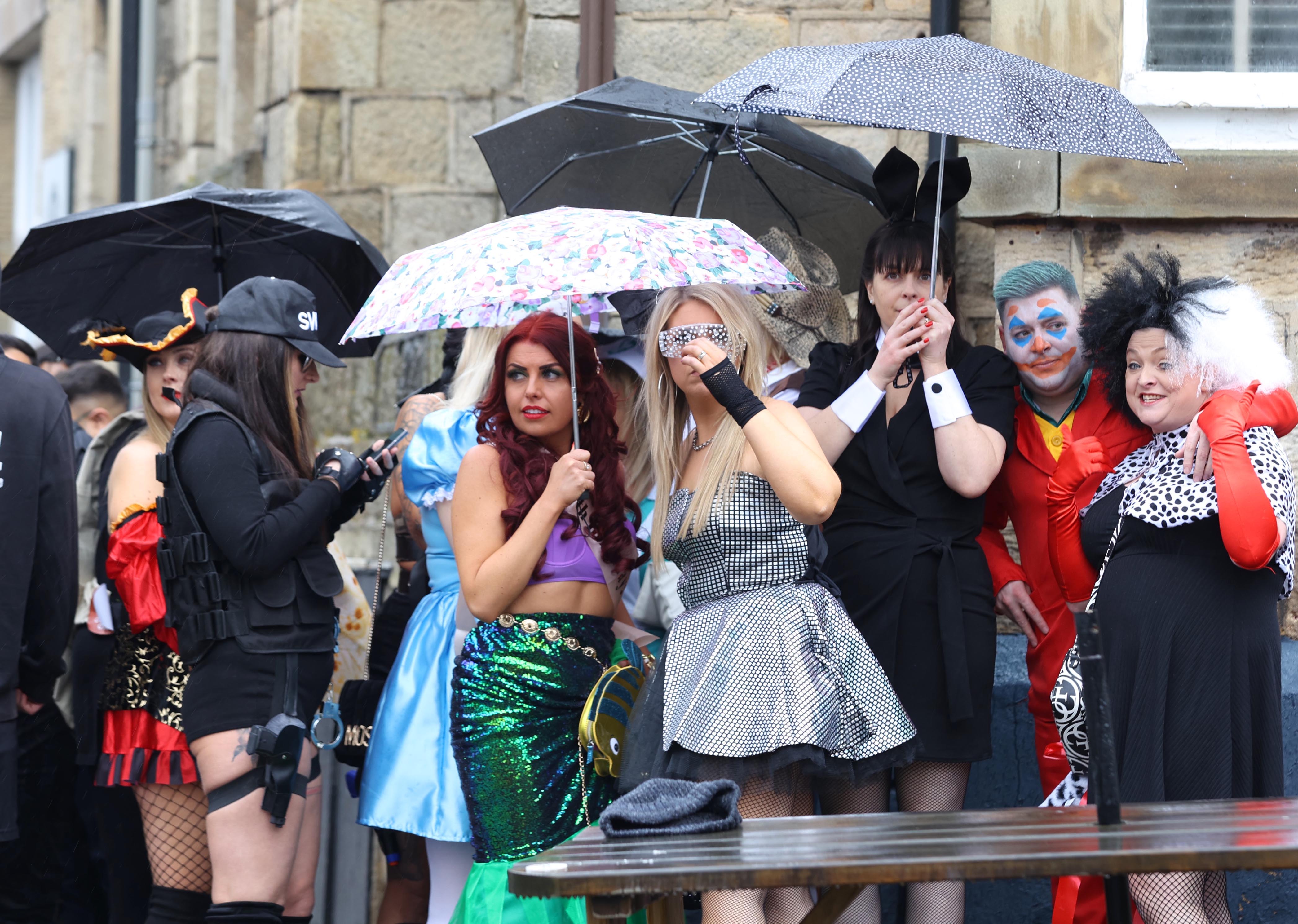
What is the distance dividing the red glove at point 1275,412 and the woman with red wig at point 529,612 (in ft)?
5.11

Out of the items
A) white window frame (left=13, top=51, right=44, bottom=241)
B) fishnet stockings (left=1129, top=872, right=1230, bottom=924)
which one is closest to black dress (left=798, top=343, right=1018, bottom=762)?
fishnet stockings (left=1129, top=872, right=1230, bottom=924)

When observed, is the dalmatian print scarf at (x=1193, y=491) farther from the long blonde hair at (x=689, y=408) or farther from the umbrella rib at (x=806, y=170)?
the umbrella rib at (x=806, y=170)

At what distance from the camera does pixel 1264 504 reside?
10.8 feet

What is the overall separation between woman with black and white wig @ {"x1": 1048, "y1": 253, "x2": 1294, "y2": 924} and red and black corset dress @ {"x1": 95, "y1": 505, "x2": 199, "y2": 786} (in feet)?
7.56

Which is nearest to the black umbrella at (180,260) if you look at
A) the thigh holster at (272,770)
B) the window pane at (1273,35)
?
the thigh holster at (272,770)

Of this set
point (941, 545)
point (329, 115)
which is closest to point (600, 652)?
point (941, 545)

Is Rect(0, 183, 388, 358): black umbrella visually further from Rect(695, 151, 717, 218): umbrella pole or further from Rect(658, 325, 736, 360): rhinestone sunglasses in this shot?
Rect(658, 325, 736, 360): rhinestone sunglasses

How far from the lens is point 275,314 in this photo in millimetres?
3975

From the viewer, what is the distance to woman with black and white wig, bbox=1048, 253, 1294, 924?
11.0ft

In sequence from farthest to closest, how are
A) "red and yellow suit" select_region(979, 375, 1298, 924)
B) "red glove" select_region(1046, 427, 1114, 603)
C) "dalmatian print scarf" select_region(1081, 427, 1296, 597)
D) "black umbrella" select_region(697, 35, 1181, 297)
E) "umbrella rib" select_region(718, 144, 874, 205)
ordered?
"umbrella rib" select_region(718, 144, 874, 205)
"red and yellow suit" select_region(979, 375, 1298, 924)
"red glove" select_region(1046, 427, 1114, 603)
"black umbrella" select_region(697, 35, 1181, 297)
"dalmatian print scarf" select_region(1081, 427, 1296, 597)

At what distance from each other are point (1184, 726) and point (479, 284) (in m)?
1.93

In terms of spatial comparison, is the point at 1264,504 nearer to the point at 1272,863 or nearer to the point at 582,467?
the point at 1272,863

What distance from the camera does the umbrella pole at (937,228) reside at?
12.5ft

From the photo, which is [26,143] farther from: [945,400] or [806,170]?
[945,400]
